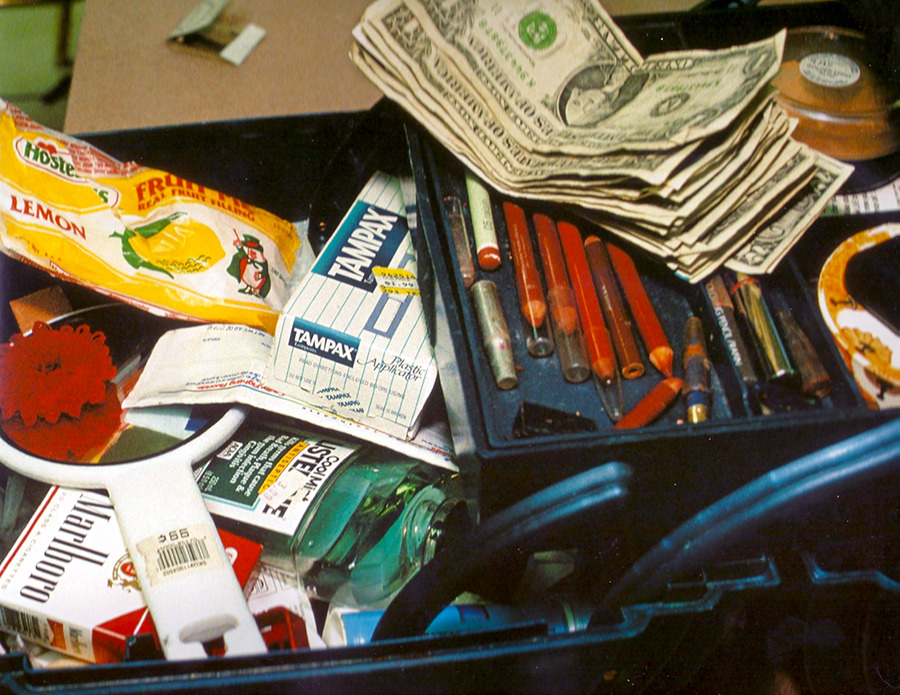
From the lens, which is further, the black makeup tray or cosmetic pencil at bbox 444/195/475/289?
cosmetic pencil at bbox 444/195/475/289

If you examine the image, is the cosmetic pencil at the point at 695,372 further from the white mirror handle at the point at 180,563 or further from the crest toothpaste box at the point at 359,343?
the white mirror handle at the point at 180,563

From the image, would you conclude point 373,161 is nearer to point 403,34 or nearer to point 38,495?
point 403,34

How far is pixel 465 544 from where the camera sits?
0.45m

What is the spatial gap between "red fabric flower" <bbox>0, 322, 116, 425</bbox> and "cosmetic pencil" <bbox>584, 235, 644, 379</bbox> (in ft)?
1.45

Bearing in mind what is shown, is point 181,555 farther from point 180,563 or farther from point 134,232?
point 134,232

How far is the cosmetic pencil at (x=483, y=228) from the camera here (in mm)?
605

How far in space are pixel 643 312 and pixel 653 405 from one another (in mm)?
87

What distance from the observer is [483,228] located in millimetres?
610

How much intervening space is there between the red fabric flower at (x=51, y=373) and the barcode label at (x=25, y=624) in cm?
15

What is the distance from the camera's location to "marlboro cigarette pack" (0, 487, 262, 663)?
1.76ft

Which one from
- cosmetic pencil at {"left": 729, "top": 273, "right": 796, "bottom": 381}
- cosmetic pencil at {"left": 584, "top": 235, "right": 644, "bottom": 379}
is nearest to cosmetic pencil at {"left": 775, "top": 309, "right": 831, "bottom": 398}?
cosmetic pencil at {"left": 729, "top": 273, "right": 796, "bottom": 381}

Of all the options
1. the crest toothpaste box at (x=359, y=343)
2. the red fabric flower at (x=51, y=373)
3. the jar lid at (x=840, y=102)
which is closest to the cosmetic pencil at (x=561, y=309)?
A: the crest toothpaste box at (x=359, y=343)

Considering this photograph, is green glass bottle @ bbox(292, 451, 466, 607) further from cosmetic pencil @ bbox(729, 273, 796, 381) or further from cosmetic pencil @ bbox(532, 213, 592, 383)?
cosmetic pencil @ bbox(729, 273, 796, 381)

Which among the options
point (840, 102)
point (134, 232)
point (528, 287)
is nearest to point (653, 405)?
point (528, 287)
